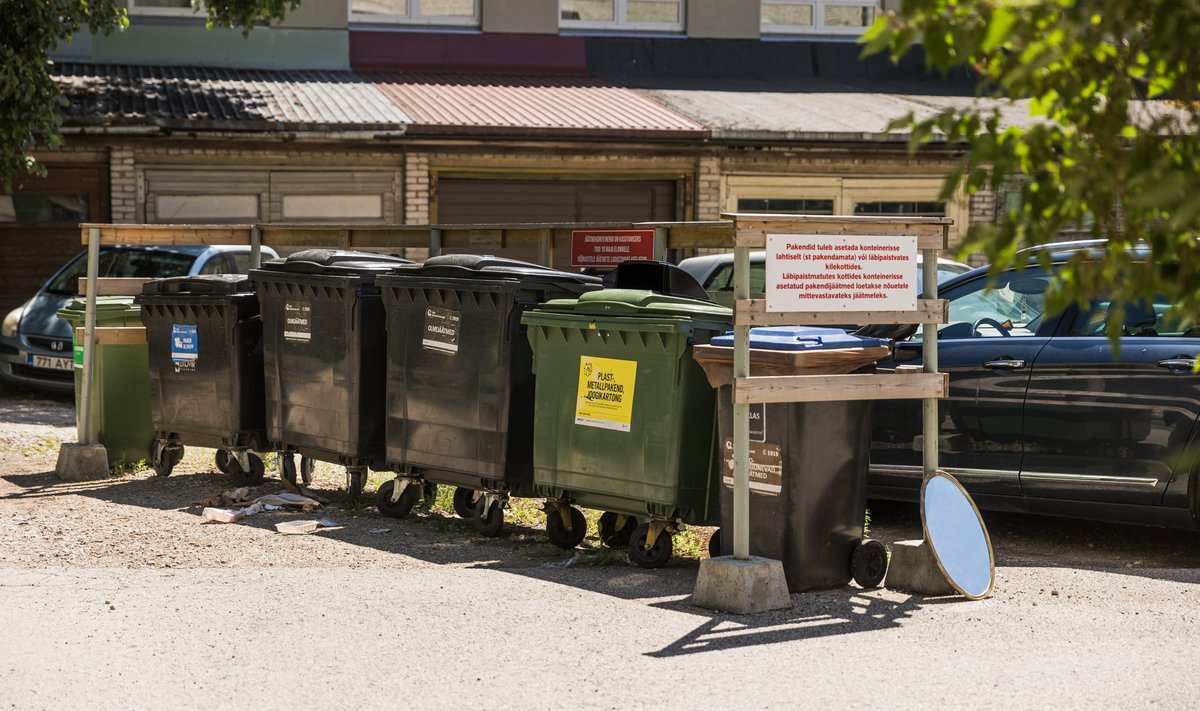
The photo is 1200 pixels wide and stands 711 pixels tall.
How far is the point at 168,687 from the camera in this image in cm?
527

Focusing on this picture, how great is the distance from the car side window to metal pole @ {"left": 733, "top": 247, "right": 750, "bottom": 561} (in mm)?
2333

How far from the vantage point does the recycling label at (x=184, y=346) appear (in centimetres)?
1016

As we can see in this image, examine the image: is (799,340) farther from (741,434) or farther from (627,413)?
(627,413)

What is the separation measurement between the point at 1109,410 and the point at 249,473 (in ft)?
18.0

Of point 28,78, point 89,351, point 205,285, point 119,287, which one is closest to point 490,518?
point 205,285

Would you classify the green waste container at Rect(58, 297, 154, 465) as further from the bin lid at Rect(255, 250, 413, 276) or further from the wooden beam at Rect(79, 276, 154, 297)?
the bin lid at Rect(255, 250, 413, 276)

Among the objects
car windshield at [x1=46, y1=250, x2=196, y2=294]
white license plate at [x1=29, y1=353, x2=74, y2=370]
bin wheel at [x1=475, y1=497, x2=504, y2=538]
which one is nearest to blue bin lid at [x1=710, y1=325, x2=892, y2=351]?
bin wheel at [x1=475, y1=497, x2=504, y2=538]

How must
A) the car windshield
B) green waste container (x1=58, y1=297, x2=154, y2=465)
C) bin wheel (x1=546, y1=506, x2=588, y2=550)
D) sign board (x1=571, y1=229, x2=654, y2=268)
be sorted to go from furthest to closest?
the car windshield → green waste container (x1=58, y1=297, x2=154, y2=465) → sign board (x1=571, y1=229, x2=654, y2=268) → bin wheel (x1=546, y1=506, x2=588, y2=550)

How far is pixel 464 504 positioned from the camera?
8.89 meters

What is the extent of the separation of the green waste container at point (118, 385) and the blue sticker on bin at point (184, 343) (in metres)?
0.58

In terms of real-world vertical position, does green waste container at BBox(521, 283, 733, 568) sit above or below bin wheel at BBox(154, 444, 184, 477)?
above

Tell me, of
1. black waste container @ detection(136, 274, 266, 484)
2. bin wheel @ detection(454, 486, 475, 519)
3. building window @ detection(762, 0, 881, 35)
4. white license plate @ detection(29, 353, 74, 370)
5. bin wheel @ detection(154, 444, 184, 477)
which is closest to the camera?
bin wheel @ detection(454, 486, 475, 519)

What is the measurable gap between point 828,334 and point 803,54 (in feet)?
58.1

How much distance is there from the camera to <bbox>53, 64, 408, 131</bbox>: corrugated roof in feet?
58.9
